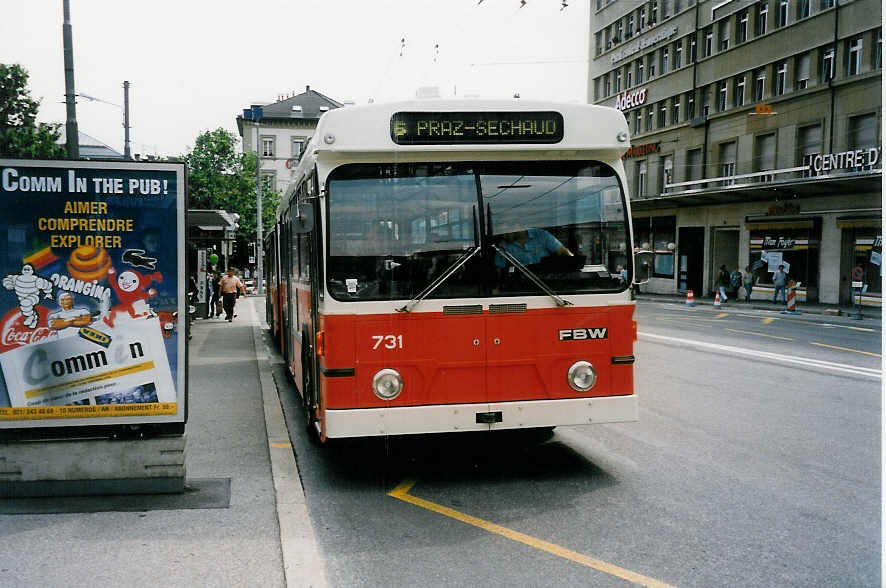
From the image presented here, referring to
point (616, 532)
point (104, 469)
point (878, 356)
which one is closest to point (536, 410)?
point (616, 532)

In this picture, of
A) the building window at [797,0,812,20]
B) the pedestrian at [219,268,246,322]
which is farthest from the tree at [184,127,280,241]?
the pedestrian at [219,268,246,322]

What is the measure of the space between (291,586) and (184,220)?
2701 millimetres

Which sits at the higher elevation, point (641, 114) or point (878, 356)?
point (641, 114)

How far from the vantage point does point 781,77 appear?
37.0m

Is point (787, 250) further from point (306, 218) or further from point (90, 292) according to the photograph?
point (90, 292)

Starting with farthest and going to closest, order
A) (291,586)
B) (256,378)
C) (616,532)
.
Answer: (256,378)
(616,532)
(291,586)

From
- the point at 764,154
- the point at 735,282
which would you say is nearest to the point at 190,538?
the point at 735,282

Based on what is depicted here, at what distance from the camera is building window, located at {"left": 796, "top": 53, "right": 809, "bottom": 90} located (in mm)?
35094

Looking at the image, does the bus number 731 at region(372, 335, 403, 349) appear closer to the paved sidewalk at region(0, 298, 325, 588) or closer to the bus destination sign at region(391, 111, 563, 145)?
the paved sidewalk at region(0, 298, 325, 588)

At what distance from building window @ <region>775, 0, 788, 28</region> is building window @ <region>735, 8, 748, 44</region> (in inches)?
98.2

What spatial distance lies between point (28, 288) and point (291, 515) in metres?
2.30

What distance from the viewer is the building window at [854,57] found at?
31.8 meters

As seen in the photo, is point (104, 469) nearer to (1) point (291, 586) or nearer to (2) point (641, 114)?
(1) point (291, 586)

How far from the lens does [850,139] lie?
32250 mm
